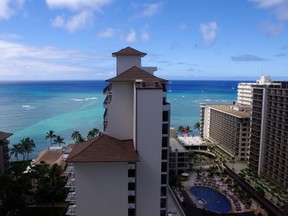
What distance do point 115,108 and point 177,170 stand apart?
2935cm

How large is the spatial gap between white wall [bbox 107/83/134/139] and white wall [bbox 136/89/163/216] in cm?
454

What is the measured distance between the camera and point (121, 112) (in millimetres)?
28375

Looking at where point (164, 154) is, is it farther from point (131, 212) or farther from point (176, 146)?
point (176, 146)

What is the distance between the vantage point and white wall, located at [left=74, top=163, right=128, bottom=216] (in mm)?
23984

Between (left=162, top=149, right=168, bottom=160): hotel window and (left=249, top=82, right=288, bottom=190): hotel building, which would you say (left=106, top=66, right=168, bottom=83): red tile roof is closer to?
(left=162, top=149, right=168, bottom=160): hotel window

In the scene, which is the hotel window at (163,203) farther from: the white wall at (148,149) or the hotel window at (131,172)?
the hotel window at (131,172)

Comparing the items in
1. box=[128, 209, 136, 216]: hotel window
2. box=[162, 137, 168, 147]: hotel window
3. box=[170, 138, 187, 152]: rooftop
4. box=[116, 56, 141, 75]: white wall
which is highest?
box=[116, 56, 141, 75]: white wall

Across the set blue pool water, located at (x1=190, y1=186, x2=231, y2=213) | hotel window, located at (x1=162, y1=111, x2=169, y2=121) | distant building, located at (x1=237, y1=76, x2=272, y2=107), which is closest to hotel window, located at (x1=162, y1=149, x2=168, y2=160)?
hotel window, located at (x1=162, y1=111, x2=169, y2=121)

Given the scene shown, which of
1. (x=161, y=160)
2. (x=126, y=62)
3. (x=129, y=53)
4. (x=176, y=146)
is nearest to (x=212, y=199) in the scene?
(x=176, y=146)

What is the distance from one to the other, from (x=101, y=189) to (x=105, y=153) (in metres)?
3.30

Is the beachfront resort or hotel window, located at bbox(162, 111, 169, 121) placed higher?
hotel window, located at bbox(162, 111, 169, 121)

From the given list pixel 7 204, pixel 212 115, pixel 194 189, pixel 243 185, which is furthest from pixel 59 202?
pixel 212 115

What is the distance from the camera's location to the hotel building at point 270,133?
43.7m

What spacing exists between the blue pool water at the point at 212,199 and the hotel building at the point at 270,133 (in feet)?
33.7
